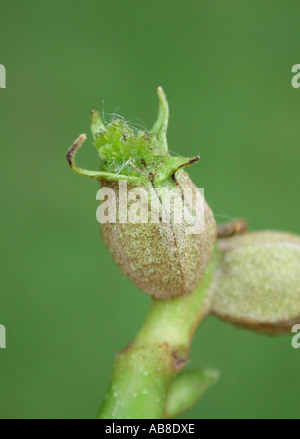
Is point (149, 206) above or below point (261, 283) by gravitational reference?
above

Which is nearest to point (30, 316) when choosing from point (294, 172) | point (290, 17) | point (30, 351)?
point (30, 351)

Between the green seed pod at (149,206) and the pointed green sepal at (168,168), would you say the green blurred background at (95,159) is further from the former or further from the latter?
the pointed green sepal at (168,168)

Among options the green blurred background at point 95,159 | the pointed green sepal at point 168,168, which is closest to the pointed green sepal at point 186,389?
the pointed green sepal at point 168,168

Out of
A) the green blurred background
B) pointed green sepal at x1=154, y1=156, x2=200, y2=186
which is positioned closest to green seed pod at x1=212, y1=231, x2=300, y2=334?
pointed green sepal at x1=154, y1=156, x2=200, y2=186

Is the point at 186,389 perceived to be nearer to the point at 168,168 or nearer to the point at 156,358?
the point at 156,358

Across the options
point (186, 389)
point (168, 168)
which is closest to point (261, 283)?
point (186, 389)

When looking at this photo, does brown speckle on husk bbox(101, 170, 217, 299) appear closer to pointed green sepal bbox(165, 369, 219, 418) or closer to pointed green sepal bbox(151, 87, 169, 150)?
pointed green sepal bbox(151, 87, 169, 150)

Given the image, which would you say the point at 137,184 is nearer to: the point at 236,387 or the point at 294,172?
the point at 236,387
